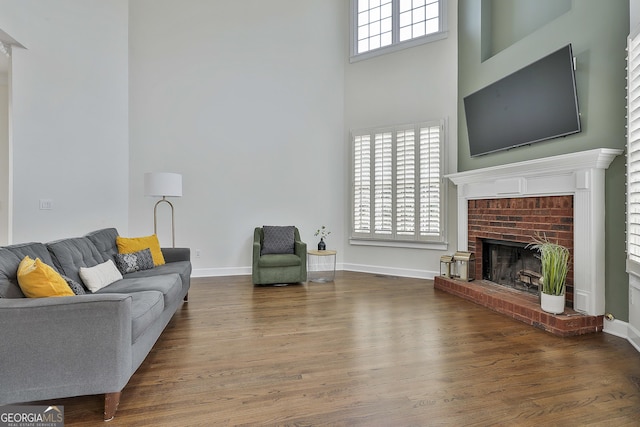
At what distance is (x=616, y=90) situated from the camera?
2945 millimetres

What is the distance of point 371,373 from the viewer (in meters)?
2.24

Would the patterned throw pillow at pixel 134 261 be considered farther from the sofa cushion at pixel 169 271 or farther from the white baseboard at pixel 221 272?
the white baseboard at pixel 221 272

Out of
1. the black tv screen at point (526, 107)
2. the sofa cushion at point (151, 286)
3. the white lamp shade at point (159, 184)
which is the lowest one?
the sofa cushion at point (151, 286)

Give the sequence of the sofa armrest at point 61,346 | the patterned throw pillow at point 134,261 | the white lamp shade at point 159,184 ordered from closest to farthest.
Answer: the sofa armrest at point 61,346 → the patterned throw pillow at point 134,261 → the white lamp shade at point 159,184

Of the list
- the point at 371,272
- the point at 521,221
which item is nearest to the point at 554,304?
the point at 521,221

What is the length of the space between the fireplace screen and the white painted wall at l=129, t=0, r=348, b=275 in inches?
96.4

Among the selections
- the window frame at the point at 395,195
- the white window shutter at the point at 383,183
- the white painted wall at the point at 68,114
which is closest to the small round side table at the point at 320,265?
the window frame at the point at 395,195

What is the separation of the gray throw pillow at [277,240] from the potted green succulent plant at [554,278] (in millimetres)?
3336

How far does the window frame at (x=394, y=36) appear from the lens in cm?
509

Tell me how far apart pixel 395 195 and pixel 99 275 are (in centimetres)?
420

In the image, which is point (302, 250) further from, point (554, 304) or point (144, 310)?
point (554, 304)

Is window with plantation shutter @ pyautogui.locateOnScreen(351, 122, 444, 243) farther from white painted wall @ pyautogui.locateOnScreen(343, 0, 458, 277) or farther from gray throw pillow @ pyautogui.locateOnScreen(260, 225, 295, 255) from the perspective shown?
gray throw pillow @ pyautogui.locateOnScreen(260, 225, 295, 255)

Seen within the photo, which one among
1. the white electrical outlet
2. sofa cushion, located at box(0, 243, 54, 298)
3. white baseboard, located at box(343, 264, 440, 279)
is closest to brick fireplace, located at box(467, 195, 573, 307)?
white baseboard, located at box(343, 264, 440, 279)

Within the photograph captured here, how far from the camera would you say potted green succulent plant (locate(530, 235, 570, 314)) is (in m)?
3.03
